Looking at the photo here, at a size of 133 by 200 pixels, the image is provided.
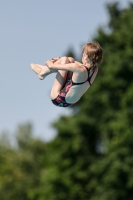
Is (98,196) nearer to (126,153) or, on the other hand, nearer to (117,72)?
(126,153)

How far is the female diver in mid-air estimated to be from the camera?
16203mm

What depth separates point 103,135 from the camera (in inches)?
2739

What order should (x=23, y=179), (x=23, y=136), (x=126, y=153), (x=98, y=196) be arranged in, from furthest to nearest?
(x=23, y=136) < (x=23, y=179) < (x=98, y=196) < (x=126, y=153)

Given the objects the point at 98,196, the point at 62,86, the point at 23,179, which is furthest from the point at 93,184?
the point at 62,86

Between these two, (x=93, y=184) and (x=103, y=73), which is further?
(x=103, y=73)

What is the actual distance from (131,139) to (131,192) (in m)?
4.53

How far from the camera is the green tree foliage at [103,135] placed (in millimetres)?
63281

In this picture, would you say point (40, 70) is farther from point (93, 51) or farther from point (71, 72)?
point (93, 51)

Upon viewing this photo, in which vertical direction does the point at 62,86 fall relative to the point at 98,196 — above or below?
above

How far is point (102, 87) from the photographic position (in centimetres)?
6912

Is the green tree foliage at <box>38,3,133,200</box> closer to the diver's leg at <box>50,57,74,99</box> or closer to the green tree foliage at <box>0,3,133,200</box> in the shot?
the green tree foliage at <box>0,3,133,200</box>

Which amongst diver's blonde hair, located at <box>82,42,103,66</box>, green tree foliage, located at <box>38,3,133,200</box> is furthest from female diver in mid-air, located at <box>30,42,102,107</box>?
green tree foliage, located at <box>38,3,133,200</box>

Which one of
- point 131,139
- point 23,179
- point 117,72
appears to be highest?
point 117,72

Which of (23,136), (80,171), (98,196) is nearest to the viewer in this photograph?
(98,196)
